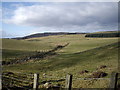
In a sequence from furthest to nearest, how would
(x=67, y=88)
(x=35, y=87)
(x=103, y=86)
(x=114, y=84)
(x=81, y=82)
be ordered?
(x=81, y=82) < (x=103, y=86) < (x=35, y=87) < (x=67, y=88) < (x=114, y=84)

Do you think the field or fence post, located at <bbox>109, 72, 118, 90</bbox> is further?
the field

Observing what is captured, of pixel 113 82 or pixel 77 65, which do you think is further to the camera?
pixel 77 65

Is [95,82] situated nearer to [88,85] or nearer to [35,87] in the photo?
[88,85]

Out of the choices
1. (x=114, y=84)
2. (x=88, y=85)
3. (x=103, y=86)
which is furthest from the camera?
(x=88, y=85)

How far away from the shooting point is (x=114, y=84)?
26.1 feet

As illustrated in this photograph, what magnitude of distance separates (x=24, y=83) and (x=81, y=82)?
6.41 metres

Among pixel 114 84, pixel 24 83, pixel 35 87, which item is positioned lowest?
pixel 24 83

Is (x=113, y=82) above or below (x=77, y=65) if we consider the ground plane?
above

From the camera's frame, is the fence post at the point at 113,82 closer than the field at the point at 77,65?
Yes

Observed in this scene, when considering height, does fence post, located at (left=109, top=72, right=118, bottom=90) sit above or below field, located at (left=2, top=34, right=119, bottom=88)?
above

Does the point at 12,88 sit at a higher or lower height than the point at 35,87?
lower

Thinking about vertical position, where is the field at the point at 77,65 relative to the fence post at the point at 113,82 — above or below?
below

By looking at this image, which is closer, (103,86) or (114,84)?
(114,84)

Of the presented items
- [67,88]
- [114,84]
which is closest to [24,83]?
[67,88]
